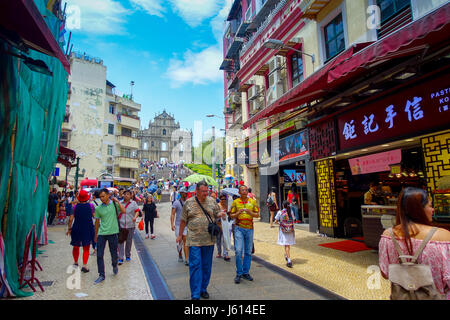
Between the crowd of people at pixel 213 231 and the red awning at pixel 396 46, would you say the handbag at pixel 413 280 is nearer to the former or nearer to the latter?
the crowd of people at pixel 213 231

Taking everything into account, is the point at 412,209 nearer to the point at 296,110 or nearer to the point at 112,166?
the point at 296,110

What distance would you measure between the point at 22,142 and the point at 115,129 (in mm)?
32230

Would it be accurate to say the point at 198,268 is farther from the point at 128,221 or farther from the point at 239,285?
the point at 128,221

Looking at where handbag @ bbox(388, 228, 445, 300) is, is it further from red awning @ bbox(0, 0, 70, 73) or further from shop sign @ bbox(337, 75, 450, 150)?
shop sign @ bbox(337, 75, 450, 150)

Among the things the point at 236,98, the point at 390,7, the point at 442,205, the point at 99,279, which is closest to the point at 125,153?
the point at 236,98

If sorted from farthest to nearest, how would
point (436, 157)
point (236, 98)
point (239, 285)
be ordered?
1. point (236, 98)
2. point (436, 157)
3. point (239, 285)

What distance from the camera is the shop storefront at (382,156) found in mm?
A: 5629

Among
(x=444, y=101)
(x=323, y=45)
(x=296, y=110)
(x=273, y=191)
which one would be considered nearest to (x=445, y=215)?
(x=444, y=101)

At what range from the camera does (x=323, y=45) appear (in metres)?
Answer: 10.5

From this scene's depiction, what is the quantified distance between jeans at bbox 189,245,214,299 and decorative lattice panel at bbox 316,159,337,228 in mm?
6583

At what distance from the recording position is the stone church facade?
7775cm

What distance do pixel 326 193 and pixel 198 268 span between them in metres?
7.06

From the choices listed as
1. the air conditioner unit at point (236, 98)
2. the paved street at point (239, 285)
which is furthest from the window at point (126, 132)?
the paved street at point (239, 285)

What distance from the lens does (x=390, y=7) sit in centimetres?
789
